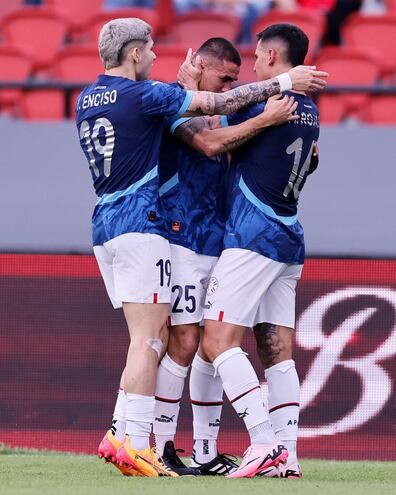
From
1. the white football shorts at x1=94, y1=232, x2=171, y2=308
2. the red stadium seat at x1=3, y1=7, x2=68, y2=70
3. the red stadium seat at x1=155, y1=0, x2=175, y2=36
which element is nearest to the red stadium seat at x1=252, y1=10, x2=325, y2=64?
the red stadium seat at x1=155, y1=0, x2=175, y2=36

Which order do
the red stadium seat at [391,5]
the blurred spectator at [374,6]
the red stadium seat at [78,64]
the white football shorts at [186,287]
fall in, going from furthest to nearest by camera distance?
the blurred spectator at [374,6]
the red stadium seat at [391,5]
the red stadium seat at [78,64]
the white football shorts at [186,287]

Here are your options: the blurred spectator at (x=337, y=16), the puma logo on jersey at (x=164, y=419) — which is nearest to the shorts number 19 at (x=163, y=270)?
the puma logo on jersey at (x=164, y=419)

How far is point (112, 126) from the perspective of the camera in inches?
257

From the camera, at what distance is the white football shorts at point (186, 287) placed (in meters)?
6.81

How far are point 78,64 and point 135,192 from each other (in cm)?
571

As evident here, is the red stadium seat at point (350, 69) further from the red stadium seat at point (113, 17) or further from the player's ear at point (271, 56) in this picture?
the player's ear at point (271, 56)

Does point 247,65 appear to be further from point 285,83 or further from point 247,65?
point 285,83

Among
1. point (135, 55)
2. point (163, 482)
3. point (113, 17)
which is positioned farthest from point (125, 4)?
point (163, 482)

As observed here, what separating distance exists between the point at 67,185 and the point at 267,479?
5195 millimetres

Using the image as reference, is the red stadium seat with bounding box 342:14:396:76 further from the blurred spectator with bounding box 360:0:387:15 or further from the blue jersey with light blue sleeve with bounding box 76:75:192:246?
the blue jersey with light blue sleeve with bounding box 76:75:192:246

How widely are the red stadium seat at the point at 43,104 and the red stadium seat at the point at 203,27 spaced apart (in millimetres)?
1711

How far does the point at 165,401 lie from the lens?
6973 millimetres

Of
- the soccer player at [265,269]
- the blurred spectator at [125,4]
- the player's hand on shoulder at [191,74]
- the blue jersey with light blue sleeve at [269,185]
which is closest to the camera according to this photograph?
the soccer player at [265,269]

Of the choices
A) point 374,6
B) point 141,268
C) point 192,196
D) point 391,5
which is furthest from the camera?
point 374,6
